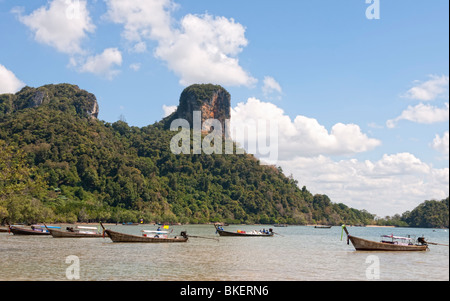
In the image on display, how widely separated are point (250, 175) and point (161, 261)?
148 metres

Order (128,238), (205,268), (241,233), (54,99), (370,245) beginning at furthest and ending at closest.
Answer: (54,99) → (241,233) → (128,238) → (370,245) → (205,268)

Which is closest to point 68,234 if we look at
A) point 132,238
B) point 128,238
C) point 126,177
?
point 128,238

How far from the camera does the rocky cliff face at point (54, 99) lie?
174250mm

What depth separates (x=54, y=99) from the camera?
17838cm

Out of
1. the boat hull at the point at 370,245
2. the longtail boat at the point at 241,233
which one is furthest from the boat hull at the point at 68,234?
the boat hull at the point at 370,245

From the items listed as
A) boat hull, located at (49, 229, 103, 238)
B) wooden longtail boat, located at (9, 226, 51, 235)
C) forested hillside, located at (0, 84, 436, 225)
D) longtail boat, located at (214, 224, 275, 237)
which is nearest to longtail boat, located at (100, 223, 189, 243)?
boat hull, located at (49, 229, 103, 238)

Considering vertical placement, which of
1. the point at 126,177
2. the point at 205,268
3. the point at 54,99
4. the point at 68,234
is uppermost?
the point at 54,99

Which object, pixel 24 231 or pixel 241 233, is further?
pixel 241 233

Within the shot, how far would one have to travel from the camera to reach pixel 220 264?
87.7ft

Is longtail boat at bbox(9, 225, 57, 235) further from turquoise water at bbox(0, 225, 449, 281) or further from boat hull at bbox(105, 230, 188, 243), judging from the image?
turquoise water at bbox(0, 225, 449, 281)

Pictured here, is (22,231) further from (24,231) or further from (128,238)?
(128,238)

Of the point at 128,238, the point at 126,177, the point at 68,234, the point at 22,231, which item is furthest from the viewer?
the point at 126,177
